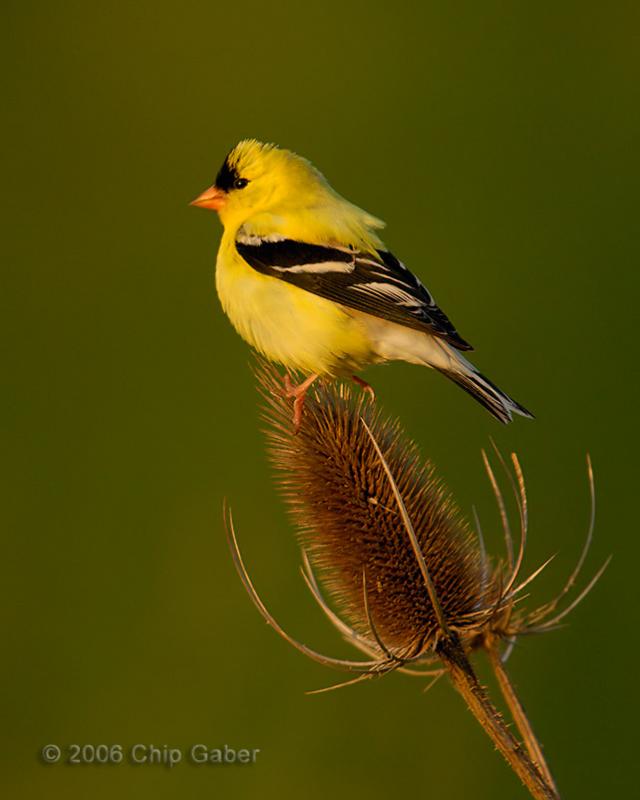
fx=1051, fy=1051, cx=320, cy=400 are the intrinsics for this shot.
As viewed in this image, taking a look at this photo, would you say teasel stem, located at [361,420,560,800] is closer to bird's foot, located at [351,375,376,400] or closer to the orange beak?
bird's foot, located at [351,375,376,400]

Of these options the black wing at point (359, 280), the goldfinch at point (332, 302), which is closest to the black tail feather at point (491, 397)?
the goldfinch at point (332, 302)

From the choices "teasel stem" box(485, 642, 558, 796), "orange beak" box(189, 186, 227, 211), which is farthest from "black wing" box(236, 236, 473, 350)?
"teasel stem" box(485, 642, 558, 796)

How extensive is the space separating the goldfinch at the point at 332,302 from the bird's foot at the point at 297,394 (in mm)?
11

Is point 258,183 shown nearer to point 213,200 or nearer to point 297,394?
point 213,200

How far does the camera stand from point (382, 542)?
95.3 inches

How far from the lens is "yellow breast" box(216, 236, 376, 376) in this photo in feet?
9.55

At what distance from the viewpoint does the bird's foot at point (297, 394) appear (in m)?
2.54

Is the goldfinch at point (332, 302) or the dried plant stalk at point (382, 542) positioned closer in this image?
the dried plant stalk at point (382, 542)

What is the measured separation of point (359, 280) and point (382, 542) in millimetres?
791

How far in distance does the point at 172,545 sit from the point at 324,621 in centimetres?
85

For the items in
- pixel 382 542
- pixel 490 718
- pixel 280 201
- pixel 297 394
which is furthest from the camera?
pixel 280 201

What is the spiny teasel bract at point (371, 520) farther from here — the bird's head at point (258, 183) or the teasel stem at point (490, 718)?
the bird's head at point (258, 183)

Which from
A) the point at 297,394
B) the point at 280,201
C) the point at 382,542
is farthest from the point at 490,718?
the point at 280,201

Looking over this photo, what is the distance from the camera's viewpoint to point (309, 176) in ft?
11.1
